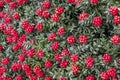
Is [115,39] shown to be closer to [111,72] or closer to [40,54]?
[111,72]

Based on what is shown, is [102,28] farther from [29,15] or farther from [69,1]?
[29,15]

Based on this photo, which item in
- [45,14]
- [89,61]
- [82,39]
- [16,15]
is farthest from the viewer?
[16,15]

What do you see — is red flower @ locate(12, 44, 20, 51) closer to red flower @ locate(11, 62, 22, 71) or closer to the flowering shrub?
the flowering shrub

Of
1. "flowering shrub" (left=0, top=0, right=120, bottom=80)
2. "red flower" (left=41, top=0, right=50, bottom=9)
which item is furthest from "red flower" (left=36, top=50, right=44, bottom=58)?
"red flower" (left=41, top=0, right=50, bottom=9)

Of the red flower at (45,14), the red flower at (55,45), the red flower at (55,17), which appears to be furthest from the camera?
the red flower at (45,14)

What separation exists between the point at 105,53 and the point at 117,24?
0.40m

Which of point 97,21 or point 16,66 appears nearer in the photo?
point 97,21

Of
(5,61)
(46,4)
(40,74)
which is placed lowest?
(40,74)

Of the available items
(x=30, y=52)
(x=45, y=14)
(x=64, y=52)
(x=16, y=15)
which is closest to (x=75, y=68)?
(x=64, y=52)

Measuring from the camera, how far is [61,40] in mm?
4902

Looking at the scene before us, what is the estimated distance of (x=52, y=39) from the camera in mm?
4871

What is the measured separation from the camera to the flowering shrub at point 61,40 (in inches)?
180

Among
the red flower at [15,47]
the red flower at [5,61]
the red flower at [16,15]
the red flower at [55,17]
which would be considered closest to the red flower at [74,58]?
the red flower at [55,17]

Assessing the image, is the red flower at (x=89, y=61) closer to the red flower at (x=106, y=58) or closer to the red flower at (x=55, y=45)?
the red flower at (x=106, y=58)
